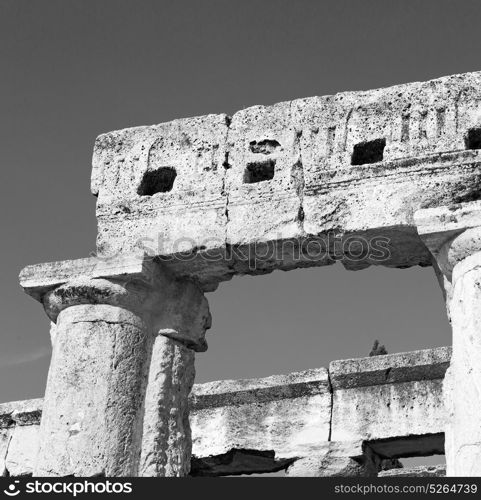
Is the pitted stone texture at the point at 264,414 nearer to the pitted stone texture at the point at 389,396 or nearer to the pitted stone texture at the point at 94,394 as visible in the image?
the pitted stone texture at the point at 389,396

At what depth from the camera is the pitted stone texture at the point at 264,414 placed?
46.7 ft

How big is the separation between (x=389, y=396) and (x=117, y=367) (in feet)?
17.9

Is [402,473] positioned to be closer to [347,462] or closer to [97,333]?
[347,462]

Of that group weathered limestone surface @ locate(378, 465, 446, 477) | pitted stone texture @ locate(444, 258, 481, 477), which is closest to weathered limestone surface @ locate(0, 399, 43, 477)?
weathered limestone surface @ locate(378, 465, 446, 477)

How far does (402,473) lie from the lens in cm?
1622

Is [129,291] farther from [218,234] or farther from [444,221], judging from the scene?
A: [444,221]

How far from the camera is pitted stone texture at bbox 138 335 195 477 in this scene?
935cm

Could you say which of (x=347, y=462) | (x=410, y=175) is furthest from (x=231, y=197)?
(x=347, y=462)

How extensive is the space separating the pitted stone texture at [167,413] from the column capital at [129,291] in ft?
0.57

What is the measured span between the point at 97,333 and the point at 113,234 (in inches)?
35.6

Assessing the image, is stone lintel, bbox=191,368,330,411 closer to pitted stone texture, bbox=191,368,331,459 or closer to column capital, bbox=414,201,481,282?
pitted stone texture, bbox=191,368,331,459

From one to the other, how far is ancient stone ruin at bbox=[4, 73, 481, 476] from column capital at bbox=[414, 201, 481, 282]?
1cm

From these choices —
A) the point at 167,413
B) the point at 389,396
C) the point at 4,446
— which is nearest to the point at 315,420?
the point at 389,396

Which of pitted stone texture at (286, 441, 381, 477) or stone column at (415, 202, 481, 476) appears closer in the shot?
stone column at (415, 202, 481, 476)
